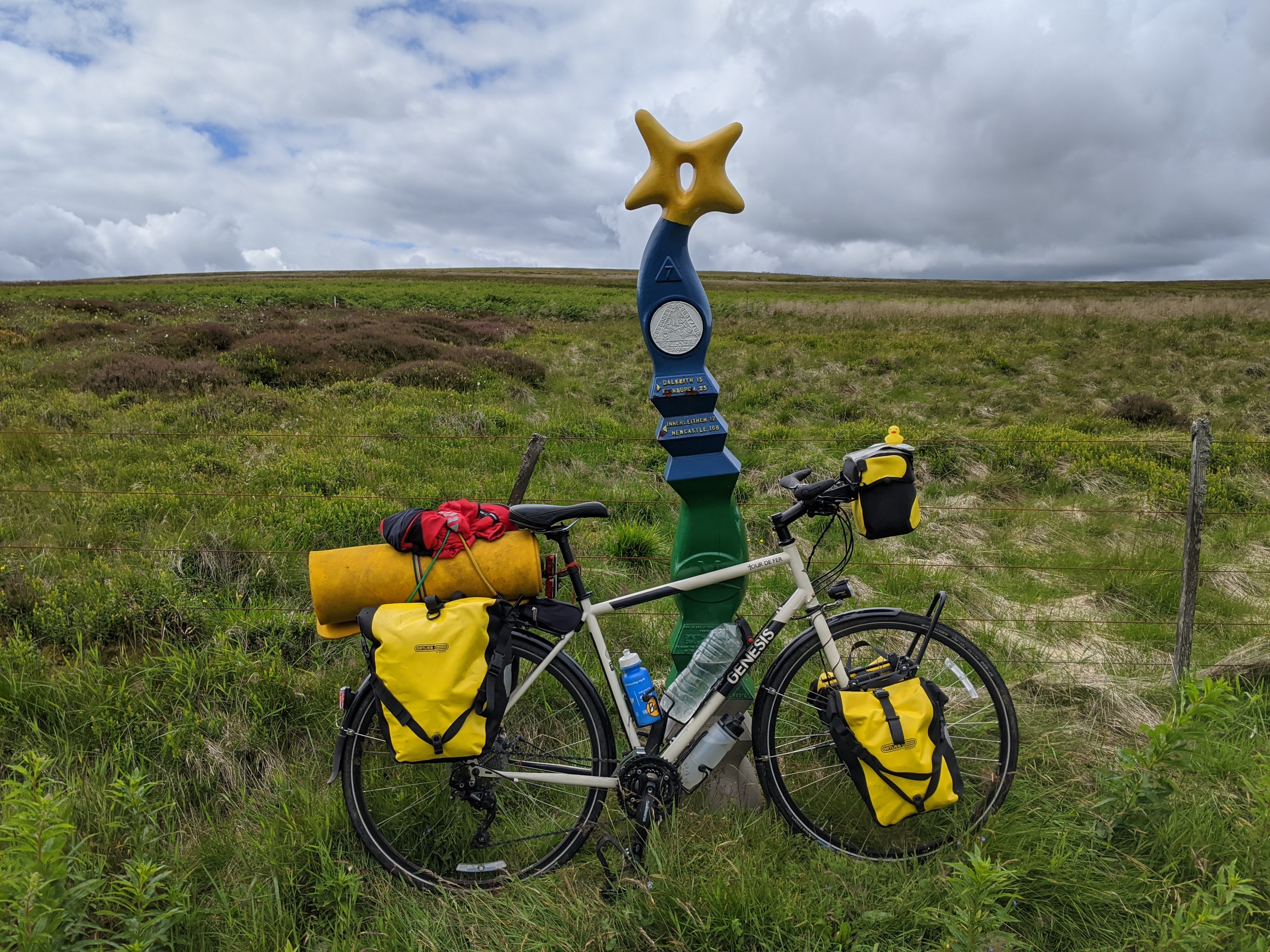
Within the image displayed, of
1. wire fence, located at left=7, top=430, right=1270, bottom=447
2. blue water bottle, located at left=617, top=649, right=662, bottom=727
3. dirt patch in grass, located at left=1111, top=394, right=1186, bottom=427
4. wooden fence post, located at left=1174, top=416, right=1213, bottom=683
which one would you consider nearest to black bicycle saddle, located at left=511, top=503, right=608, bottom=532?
blue water bottle, located at left=617, top=649, right=662, bottom=727

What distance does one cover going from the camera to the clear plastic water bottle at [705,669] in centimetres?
279

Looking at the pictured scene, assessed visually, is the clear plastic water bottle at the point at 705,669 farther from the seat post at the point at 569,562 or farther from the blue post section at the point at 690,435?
the seat post at the point at 569,562

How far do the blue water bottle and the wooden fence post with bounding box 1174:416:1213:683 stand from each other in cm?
315

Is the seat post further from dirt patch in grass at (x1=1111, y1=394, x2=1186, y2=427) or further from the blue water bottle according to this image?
dirt patch in grass at (x1=1111, y1=394, x2=1186, y2=427)

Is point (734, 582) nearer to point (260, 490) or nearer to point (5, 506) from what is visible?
point (260, 490)

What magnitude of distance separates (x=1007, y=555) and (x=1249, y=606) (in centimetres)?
167

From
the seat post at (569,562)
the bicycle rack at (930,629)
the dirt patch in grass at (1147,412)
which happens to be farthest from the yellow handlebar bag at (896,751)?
the dirt patch in grass at (1147,412)

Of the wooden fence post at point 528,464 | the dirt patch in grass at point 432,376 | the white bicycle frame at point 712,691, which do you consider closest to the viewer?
the white bicycle frame at point 712,691

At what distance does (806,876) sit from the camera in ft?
7.88

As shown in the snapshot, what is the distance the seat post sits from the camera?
8.58 ft

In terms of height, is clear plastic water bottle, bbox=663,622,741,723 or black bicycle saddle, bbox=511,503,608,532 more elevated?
black bicycle saddle, bbox=511,503,608,532

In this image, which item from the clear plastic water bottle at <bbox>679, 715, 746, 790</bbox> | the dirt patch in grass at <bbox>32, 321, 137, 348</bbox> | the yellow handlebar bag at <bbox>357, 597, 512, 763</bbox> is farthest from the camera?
the dirt patch in grass at <bbox>32, 321, 137, 348</bbox>

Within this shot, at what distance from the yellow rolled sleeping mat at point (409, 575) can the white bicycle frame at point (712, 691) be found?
1.00 ft

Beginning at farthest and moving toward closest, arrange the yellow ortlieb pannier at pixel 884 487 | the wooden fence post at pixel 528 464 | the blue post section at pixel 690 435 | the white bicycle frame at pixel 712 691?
the wooden fence post at pixel 528 464 < the blue post section at pixel 690 435 < the white bicycle frame at pixel 712 691 < the yellow ortlieb pannier at pixel 884 487
